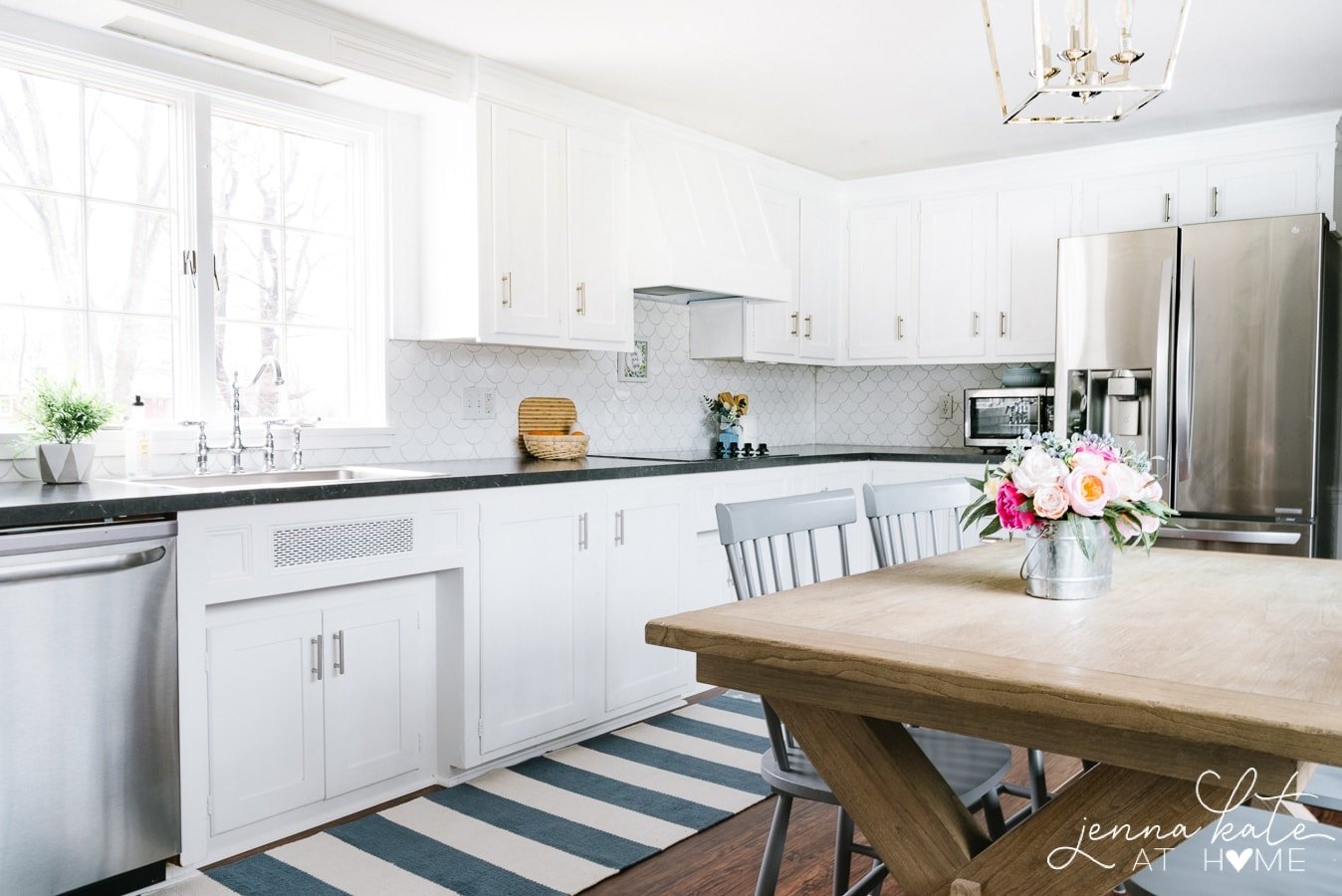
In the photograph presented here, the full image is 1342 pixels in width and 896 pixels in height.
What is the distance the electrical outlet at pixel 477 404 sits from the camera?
389 centimetres

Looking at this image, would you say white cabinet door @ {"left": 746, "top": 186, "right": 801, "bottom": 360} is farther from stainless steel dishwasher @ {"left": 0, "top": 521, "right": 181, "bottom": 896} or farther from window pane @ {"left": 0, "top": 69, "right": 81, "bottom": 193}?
stainless steel dishwasher @ {"left": 0, "top": 521, "right": 181, "bottom": 896}

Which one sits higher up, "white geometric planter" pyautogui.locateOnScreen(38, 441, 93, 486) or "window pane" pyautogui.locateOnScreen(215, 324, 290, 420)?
"window pane" pyautogui.locateOnScreen(215, 324, 290, 420)

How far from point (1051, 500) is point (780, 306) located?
3.34 meters

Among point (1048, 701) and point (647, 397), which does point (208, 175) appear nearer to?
point (647, 397)

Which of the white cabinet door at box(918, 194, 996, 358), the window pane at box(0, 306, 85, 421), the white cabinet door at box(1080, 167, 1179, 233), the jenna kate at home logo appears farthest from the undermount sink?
the white cabinet door at box(1080, 167, 1179, 233)

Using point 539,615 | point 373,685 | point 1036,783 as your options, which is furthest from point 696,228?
point 1036,783

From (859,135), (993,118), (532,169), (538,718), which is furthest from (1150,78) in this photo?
(538,718)

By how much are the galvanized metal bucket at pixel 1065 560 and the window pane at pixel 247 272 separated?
2.62 metres

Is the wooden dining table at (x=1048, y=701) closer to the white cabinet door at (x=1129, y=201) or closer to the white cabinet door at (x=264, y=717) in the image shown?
the white cabinet door at (x=264, y=717)

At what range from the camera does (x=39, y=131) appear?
9.50 ft

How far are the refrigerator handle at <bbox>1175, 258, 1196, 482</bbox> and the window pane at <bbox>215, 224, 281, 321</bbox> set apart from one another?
3.34 metres

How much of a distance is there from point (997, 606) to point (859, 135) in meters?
3.25

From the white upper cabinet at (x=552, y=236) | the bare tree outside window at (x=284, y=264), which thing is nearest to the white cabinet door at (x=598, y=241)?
the white upper cabinet at (x=552, y=236)

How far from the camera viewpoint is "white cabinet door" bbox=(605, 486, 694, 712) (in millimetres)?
3561
